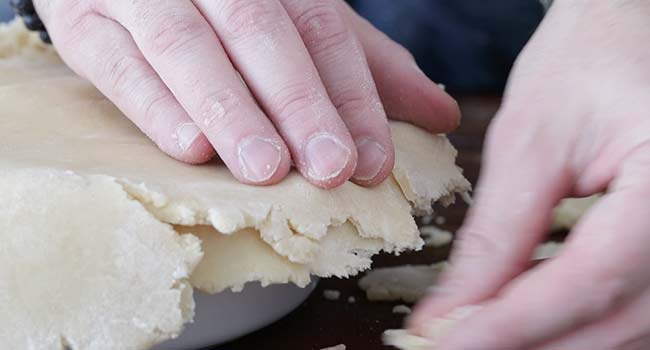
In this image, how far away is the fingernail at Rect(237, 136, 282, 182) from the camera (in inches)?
32.0

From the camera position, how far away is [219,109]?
2.72 feet

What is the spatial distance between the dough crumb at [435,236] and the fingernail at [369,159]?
1.25ft

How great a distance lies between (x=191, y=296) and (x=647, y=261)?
0.36 m

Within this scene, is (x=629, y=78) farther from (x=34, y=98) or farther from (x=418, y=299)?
(x=34, y=98)

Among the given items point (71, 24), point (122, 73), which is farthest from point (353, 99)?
point (71, 24)

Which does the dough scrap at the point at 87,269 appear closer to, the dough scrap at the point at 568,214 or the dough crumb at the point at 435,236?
the dough crumb at the point at 435,236

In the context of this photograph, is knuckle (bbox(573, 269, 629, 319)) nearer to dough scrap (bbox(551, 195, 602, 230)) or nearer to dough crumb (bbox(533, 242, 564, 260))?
dough crumb (bbox(533, 242, 564, 260))

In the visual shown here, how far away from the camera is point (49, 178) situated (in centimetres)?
77

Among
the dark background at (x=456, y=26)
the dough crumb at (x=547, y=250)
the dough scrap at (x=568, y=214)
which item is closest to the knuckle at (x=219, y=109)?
the dough crumb at (x=547, y=250)

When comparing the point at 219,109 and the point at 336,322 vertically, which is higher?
the point at 219,109

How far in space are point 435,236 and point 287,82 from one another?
479 mm

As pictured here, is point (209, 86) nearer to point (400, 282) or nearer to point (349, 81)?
point (349, 81)

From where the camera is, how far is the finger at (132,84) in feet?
2.84

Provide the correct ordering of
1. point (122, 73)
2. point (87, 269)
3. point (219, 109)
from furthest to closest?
point (122, 73), point (219, 109), point (87, 269)
